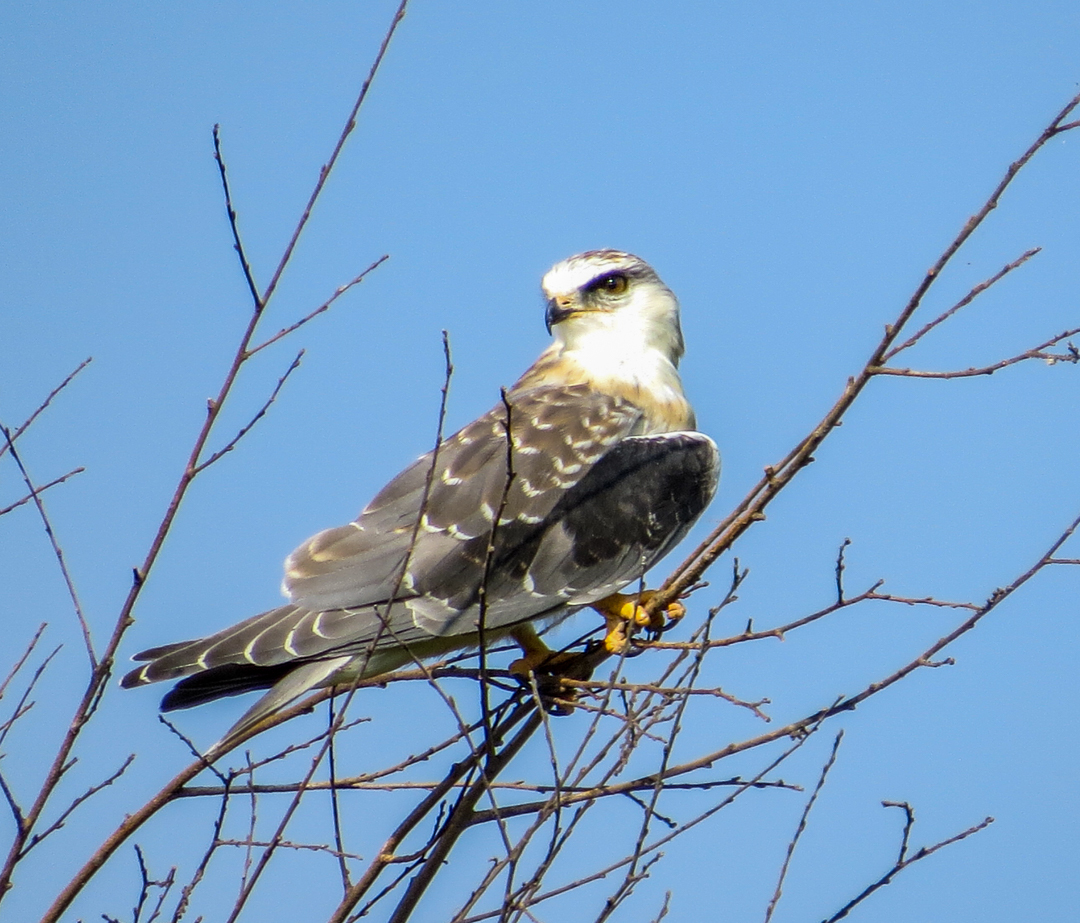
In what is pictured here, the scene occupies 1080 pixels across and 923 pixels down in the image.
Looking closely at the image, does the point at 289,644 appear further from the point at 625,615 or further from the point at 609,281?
the point at 609,281

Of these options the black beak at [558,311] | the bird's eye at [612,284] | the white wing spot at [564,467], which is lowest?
the white wing spot at [564,467]

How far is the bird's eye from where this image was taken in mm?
5684

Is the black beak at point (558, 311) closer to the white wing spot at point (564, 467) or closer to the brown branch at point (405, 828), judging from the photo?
the white wing spot at point (564, 467)

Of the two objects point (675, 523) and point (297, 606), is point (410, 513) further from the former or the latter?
point (675, 523)

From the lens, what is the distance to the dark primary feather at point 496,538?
386 centimetres

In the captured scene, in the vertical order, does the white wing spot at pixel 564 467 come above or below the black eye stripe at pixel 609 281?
below

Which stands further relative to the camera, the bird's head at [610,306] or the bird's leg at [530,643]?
the bird's head at [610,306]

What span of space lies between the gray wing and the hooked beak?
2.41ft

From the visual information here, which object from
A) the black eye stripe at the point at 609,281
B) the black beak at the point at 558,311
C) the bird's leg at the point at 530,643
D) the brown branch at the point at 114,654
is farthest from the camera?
the black eye stripe at the point at 609,281

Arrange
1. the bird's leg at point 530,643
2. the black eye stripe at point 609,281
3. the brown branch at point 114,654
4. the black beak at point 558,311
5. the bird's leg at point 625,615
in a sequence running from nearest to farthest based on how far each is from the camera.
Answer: the brown branch at point 114,654 → the bird's leg at point 625,615 → the bird's leg at point 530,643 → the black beak at point 558,311 → the black eye stripe at point 609,281

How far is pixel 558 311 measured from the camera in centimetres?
554

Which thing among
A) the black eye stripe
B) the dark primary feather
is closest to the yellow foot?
the dark primary feather

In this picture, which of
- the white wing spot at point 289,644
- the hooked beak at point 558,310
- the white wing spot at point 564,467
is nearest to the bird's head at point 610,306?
the hooked beak at point 558,310

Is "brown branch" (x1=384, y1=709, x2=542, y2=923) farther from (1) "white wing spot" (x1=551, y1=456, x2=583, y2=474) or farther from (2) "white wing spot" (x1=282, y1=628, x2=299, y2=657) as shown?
(1) "white wing spot" (x1=551, y1=456, x2=583, y2=474)
